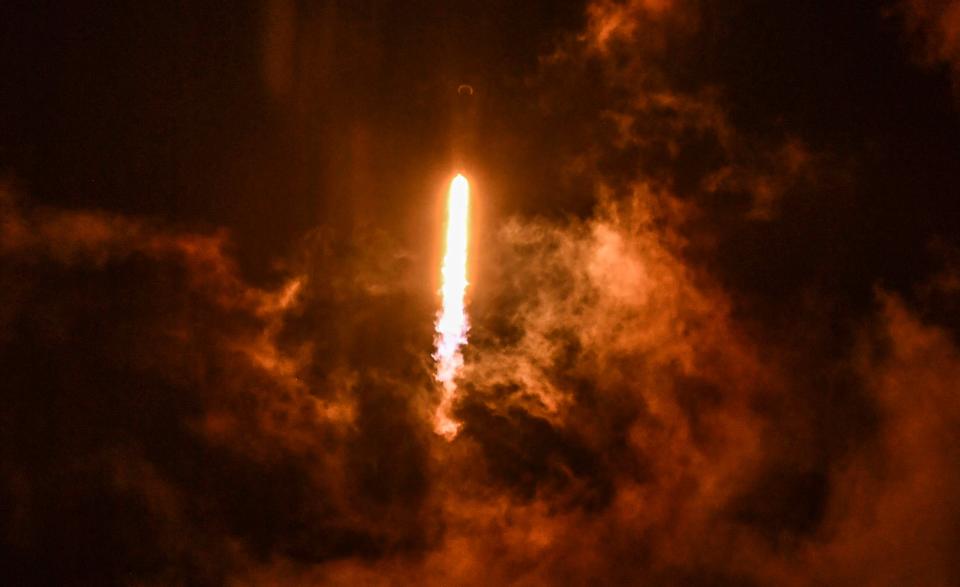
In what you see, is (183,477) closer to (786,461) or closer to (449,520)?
(449,520)

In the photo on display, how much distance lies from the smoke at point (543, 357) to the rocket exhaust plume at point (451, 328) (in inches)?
6.0

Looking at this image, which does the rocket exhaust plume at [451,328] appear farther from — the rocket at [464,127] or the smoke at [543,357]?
the rocket at [464,127]

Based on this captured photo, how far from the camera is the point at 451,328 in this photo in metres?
9.59

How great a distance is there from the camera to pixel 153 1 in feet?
29.2

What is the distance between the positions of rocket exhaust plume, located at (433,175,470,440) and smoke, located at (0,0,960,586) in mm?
154

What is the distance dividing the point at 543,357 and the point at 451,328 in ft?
4.19

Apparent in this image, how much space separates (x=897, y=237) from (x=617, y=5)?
461 centimetres

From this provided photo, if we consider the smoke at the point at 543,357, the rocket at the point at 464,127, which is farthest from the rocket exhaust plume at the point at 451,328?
the rocket at the point at 464,127

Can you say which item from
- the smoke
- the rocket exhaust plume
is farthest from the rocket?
the rocket exhaust plume

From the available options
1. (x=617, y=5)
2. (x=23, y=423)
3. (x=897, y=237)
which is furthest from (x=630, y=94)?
(x=23, y=423)

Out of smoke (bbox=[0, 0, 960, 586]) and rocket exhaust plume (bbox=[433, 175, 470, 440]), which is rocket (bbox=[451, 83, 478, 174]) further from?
rocket exhaust plume (bbox=[433, 175, 470, 440])

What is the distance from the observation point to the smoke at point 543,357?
29.8ft

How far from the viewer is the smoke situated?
29.8 feet

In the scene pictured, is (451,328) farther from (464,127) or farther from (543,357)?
(464,127)
